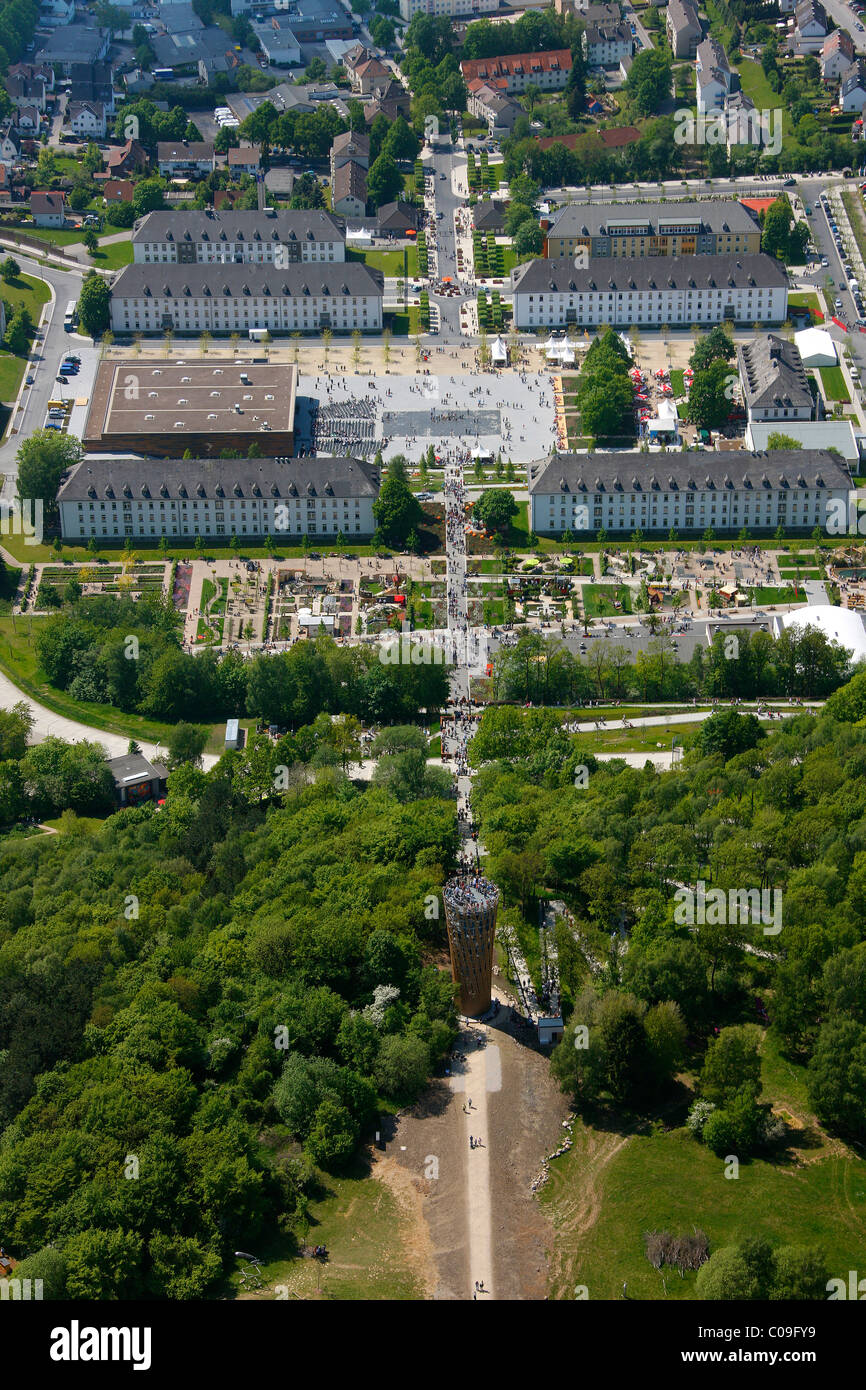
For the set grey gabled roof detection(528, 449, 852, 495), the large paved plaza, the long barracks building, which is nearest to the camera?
grey gabled roof detection(528, 449, 852, 495)

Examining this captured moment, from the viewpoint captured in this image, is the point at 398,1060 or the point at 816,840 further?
the point at 816,840

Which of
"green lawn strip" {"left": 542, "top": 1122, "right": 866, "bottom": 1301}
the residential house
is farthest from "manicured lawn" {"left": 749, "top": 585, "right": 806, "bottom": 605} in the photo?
"green lawn strip" {"left": 542, "top": 1122, "right": 866, "bottom": 1301}

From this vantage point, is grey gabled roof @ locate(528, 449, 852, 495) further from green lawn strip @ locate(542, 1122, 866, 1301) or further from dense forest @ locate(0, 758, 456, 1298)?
green lawn strip @ locate(542, 1122, 866, 1301)

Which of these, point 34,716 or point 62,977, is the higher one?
point 34,716

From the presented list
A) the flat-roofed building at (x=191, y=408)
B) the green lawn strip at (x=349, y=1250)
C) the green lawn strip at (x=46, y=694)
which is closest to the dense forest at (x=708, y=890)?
the green lawn strip at (x=349, y=1250)

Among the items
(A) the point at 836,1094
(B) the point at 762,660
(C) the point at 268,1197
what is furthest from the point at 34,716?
(A) the point at 836,1094

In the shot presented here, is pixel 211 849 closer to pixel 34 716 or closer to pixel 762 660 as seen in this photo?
pixel 34 716

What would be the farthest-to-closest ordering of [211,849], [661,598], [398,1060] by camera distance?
[661,598]
[211,849]
[398,1060]

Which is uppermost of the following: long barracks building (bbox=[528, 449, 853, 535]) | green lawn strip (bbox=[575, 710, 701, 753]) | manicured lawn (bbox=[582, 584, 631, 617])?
long barracks building (bbox=[528, 449, 853, 535])
